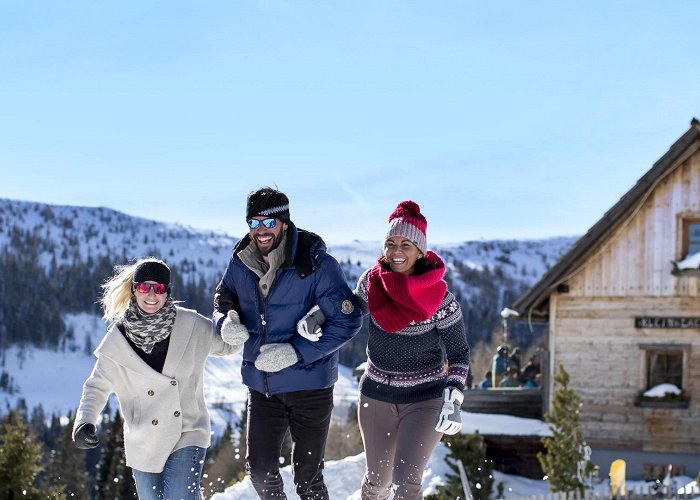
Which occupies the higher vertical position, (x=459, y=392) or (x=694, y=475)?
(x=459, y=392)

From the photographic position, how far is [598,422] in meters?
20.9

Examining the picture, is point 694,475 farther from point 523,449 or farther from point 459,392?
point 459,392

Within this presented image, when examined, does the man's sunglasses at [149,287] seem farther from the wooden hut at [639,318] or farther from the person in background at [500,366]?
the person in background at [500,366]

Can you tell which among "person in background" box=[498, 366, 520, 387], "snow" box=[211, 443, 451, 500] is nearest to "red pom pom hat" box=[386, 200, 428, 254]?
"snow" box=[211, 443, 451, 500]

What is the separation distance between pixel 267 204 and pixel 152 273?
0.84 m

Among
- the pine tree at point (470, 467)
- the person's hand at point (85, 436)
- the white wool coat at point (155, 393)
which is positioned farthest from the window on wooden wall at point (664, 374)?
the person's hand at point (85, 436)

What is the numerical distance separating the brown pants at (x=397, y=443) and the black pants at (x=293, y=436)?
0.31 m

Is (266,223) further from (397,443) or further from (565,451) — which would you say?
(565,451)

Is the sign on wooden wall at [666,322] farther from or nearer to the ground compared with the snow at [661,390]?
farther from the ground

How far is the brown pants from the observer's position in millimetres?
5922

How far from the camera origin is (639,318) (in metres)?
20.5

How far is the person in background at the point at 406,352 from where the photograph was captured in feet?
19.7

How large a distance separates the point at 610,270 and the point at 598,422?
129 inches

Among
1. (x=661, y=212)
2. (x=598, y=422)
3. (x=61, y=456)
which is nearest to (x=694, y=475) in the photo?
(x=598, y=422)
